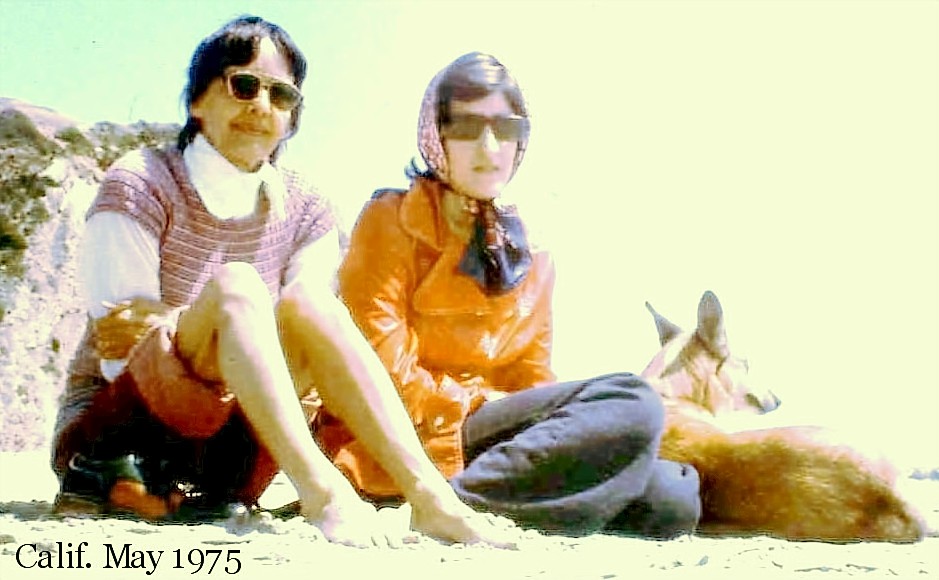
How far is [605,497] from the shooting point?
8.61 ft

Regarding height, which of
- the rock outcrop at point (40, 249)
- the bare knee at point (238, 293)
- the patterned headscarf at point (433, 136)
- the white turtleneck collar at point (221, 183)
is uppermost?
the patterned headscarf at point (433, 136)

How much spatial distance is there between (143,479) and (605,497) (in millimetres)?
1107

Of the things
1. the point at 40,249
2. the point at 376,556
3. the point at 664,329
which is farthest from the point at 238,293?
the point at 40,249

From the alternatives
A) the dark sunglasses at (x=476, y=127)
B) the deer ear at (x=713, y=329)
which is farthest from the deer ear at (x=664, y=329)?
the dark sunglasses at (x=476, y=127)

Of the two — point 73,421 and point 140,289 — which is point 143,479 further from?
point 140,289

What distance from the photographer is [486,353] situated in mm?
2965

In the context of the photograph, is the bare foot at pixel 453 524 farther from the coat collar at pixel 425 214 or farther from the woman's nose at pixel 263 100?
the woman's nose at pixel 263 100

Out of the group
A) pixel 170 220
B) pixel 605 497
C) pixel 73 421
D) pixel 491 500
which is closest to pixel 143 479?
pixel 73 421

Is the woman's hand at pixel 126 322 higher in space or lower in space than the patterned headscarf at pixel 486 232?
lower

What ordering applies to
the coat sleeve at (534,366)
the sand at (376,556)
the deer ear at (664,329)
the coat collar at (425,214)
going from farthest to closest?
1. the deer ear at (664,329)
2. the coat sleeve at (534,366)
3. the coat collar at (425,214)
4. the sand at (376,556)

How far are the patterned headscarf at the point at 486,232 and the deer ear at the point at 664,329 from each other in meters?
1.07

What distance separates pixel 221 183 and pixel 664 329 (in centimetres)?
194

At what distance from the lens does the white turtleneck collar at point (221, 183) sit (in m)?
2.63

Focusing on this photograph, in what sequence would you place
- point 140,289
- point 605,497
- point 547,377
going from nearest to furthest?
point 140,289
point 605,497
point 547,377
